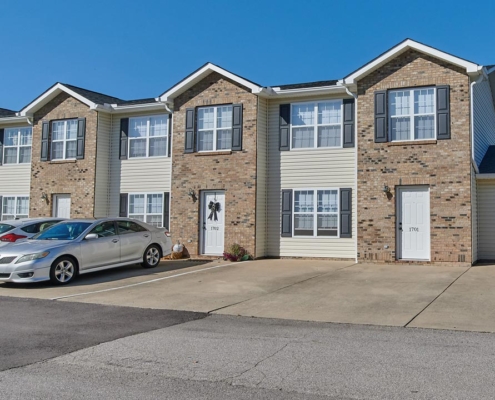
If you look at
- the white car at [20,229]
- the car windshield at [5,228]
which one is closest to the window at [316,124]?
the white car at [20,229]

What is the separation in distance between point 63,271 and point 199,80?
8457mm

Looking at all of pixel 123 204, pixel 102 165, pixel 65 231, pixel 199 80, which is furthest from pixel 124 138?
pixel 65 231

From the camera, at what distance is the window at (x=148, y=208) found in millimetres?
19453

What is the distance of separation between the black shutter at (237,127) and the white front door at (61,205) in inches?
287

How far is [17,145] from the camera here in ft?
73.4

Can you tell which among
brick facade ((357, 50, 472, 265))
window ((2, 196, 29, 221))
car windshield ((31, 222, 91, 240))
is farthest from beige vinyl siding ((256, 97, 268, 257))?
window ((2, 196, 29, 221))

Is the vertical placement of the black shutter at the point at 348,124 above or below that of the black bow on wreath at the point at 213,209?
above

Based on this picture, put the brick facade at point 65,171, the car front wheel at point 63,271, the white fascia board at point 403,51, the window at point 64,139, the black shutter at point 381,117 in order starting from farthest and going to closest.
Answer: the window at point 64,139, the brick facade at point 65,171, the black shutter at point 381,117, the white fascia board at point 403,51, the car front wheel at point 63,271

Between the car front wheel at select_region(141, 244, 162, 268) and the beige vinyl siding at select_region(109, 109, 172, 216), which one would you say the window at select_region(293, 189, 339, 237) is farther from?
the beige vinyl siding at select_region(109, 109, 172, 216)

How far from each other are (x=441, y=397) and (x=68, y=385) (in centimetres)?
344

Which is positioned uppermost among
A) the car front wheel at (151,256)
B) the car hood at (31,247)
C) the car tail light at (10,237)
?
the car tail light at (10,237)

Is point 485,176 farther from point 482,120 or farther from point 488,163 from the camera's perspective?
point 482,120

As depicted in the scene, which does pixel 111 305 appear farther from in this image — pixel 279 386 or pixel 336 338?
pixel 279 386

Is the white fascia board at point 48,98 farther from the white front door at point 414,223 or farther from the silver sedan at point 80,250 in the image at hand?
the white front door at point 414,223
